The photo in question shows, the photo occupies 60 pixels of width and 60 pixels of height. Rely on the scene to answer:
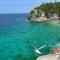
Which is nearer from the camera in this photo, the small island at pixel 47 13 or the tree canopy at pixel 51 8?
the small island at pixel 47 13

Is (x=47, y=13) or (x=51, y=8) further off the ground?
(x=51, y=8)

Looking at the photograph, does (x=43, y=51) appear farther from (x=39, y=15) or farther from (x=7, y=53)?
(x=39, y=15)

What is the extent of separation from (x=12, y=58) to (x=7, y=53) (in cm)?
434

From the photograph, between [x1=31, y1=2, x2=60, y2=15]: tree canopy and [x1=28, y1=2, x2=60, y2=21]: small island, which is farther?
[x1=31, y1=2, x2=60, y2=15]: tree canopy

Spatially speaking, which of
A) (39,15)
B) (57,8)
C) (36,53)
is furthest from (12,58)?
(57,8)

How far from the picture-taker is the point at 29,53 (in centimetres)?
4141

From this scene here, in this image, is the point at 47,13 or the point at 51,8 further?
the point at 51,8

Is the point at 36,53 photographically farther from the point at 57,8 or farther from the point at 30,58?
the point at 57,8

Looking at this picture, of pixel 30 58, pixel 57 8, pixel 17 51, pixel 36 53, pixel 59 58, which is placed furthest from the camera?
pixel 57 8

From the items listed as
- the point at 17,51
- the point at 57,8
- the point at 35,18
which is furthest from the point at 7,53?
the point at 57,8

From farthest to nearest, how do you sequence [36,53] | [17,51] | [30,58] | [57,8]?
[57,8], [17,51], [36,53], [30,58]

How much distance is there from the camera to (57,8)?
13075 centimetres

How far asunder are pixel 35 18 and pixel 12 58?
3343 inches

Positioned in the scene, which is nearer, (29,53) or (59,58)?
(59,58)
